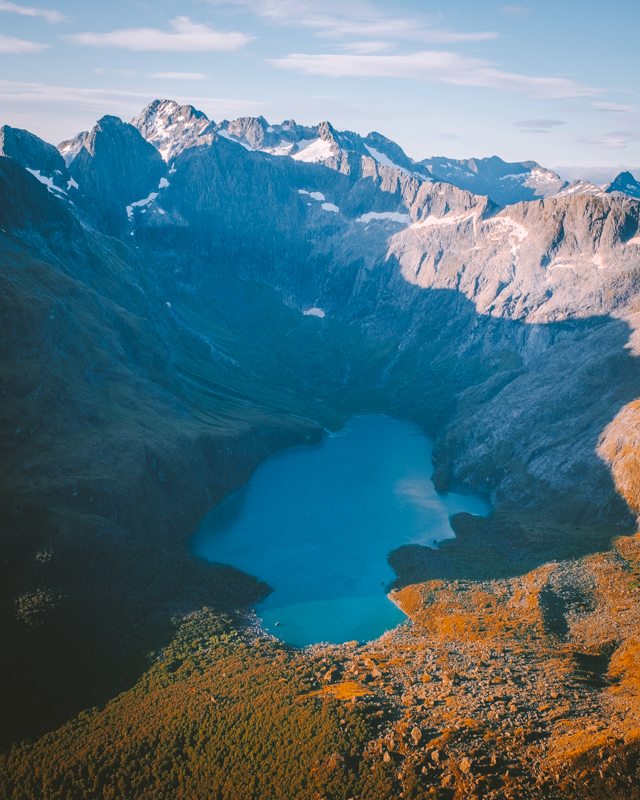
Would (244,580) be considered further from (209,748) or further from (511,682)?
(511,682)

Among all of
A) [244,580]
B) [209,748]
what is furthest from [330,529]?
[209,748]

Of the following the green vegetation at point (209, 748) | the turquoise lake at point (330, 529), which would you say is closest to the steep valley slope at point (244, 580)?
the green vegetation at point (209, 748)

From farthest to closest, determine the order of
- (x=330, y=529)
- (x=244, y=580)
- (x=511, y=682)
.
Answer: (x=330, y=529), (x=244, y=580), (x=511, y=682)

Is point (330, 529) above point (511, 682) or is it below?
below

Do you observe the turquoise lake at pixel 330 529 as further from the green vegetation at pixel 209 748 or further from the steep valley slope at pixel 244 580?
the green vegetation at pixel 209 748

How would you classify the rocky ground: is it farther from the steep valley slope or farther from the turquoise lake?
the turquoise lake

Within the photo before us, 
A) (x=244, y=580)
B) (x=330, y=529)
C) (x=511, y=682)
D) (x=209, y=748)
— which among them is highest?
(x=511, y=682)
